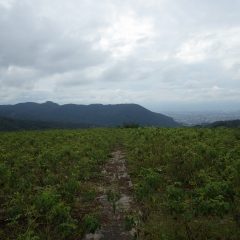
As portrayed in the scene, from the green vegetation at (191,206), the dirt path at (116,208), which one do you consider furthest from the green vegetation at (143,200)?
the dirt path at (116,208)

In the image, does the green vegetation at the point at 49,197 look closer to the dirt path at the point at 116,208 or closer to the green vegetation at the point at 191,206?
the dirt path at the point at 116,208

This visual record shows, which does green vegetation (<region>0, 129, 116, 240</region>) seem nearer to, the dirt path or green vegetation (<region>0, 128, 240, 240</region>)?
green vegetation (<region>0, 128, 240, 240</region>)

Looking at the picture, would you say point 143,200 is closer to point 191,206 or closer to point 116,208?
point 116,208

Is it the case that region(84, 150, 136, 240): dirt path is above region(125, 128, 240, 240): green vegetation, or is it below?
below

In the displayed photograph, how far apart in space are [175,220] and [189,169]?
610 cm

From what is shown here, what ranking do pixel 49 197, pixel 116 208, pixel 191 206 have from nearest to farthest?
pixel 191 206 → pixel 49 197 → pixel 116 208

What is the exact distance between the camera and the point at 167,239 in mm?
7773

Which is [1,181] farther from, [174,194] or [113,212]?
[174,194]

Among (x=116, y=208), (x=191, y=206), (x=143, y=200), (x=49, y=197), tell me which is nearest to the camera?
(x=191, y=206)

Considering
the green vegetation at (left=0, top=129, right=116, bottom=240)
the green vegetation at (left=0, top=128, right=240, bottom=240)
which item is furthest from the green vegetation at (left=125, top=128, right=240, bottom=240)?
the green vegetation at (left=0, top=129, right=116, bottom=240)

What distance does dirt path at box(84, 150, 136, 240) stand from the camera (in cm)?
863

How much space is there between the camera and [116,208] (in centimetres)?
1070

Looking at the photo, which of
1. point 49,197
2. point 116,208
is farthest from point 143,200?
point 49,197

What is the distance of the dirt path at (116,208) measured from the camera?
8633mm
